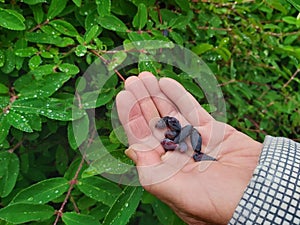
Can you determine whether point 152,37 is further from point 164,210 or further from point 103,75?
point 164,210

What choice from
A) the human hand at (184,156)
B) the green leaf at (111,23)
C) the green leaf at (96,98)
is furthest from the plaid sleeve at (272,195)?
the green leaf at (111,23)

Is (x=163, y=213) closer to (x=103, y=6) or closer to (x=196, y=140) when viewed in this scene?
(x=196, y=140)

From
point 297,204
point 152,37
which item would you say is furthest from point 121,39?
point 297,204

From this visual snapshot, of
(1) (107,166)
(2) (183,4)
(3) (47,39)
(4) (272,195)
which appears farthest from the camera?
(2) (183,4)

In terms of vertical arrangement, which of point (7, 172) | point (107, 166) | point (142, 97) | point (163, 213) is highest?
point (142, 97)

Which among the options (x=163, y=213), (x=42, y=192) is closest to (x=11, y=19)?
(x=42, y=192)

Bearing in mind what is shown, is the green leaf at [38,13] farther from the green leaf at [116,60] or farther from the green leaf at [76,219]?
the green leaf at [76,219]

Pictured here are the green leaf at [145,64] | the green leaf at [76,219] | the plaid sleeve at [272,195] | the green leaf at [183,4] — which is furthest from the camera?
the green leaf at [183,4]
